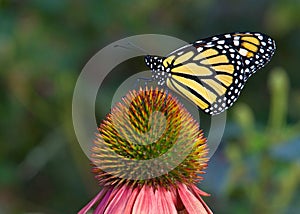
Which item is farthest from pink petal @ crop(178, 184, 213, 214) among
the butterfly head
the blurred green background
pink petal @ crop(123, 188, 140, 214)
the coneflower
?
the blurred green background

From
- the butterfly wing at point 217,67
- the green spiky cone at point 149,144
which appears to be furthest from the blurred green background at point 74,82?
the green spiky cone at point 149,144

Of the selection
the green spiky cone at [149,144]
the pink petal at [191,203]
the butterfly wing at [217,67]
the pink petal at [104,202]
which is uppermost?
the butterfly wing at [217,67]

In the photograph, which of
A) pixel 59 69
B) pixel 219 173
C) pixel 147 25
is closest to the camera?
pixel 219 173

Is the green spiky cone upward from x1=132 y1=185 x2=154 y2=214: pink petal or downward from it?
upward

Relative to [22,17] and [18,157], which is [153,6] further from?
[18,157]

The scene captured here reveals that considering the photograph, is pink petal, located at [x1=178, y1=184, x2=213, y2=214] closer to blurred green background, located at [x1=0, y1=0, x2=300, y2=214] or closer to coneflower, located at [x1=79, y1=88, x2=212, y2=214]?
coneflower, located at [x1=79, y1=88, x2=212, y2=214]

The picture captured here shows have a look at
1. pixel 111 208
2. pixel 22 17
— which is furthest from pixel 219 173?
pixel 22 17

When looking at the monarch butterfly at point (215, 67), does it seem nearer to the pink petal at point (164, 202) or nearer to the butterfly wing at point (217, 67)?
the butterfly wing at point (217, 67)

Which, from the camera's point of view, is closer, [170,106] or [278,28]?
[170,106]
